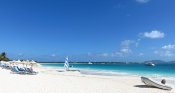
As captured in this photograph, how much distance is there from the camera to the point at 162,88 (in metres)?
15.6

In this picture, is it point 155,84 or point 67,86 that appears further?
point 155,84

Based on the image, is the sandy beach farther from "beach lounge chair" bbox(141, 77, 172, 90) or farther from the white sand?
"beach lounge chair" bbox(141, 77, 172, 90)

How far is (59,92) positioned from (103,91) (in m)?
2.44

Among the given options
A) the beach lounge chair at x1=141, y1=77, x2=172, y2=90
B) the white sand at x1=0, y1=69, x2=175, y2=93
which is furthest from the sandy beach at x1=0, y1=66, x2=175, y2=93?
the beach lounge chair at x1=141, y1=77, x2=172, y2=90

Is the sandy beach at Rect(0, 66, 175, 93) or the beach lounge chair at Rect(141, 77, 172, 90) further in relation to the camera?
the beach lounge chair at Rect(141, 77, 172, 90)

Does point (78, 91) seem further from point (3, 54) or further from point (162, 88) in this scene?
point (3, 54)

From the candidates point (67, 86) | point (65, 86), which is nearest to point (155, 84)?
point (67, 86)

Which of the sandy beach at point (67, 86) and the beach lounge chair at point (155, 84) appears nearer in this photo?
the sandy beach at point (67, 86)

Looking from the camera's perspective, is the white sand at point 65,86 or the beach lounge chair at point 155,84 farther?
the beach lounge chair at point 155,84

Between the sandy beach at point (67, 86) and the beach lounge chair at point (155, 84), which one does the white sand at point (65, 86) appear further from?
the beach lounge chair at point (155, 84)

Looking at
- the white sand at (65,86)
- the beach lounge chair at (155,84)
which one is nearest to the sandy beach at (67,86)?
the white sand at (65,86)

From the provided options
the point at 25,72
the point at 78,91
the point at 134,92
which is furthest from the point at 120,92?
the point at 25,72

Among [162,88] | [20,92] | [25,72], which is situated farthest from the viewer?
[25,72]

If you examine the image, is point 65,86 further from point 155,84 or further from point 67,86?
point 155,84
